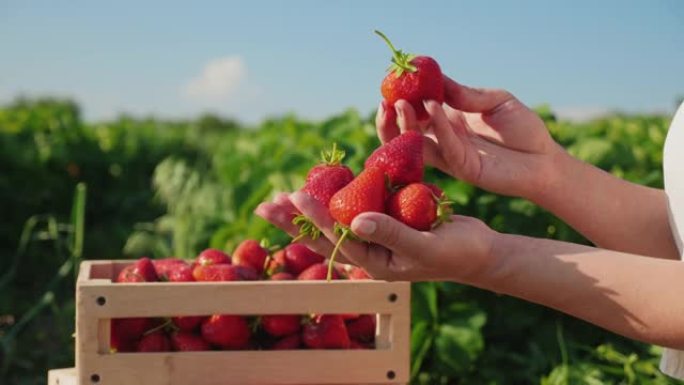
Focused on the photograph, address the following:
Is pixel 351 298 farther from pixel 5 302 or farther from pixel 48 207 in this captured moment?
pixel 48 207

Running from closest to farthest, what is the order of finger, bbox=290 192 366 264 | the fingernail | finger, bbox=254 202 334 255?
the fingernail
finger, bbox=290 192 366 264
finger, bbox=254 202 334 255

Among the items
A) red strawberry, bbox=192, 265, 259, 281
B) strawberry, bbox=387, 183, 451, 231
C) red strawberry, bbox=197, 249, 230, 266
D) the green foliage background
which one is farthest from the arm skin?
the green foliage background

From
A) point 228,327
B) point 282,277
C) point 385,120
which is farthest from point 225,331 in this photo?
point 385,120

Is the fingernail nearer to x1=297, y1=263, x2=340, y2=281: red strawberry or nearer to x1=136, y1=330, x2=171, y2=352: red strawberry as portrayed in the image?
x1=297, y1=263, x2=340, y2=281: red strawberry

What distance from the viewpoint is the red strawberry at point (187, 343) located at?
2.71m

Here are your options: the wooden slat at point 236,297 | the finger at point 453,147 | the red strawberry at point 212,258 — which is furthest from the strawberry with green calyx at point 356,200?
the red strawberry at point 212,258

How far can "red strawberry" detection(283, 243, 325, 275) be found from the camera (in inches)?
117

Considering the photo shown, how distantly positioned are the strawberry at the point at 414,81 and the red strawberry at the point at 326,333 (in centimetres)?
68

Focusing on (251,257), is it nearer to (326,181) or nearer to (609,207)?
(326,181)

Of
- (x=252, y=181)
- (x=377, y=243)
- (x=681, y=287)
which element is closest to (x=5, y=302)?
(x=252, y=181)

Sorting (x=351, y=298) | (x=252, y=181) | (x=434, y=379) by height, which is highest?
(x=252, y=181)

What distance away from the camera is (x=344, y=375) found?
2.68 m

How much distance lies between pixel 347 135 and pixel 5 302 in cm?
303

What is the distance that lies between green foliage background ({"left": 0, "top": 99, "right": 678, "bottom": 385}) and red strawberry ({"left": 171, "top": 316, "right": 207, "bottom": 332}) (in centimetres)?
113
